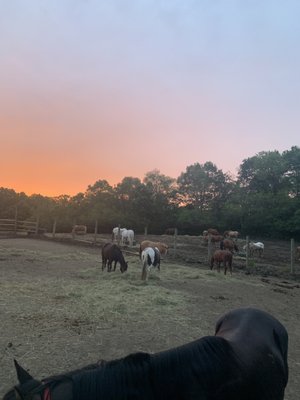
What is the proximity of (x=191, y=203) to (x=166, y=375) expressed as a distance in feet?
178

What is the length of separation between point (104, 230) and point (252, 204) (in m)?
17.6

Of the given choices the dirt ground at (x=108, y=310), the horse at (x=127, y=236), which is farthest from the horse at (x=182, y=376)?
the horse at (x=127, y=236)

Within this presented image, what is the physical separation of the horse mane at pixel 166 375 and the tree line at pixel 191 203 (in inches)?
1322

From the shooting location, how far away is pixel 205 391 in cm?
228

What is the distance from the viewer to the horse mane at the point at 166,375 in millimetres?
2061

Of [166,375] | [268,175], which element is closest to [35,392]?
[166,375]

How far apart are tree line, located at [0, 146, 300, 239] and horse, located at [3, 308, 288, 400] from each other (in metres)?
33.4

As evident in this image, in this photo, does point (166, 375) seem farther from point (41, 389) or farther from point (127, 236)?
point (127, 236)

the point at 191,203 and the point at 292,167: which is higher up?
the point at 292,167

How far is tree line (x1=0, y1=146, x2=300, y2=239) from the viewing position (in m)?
40.8

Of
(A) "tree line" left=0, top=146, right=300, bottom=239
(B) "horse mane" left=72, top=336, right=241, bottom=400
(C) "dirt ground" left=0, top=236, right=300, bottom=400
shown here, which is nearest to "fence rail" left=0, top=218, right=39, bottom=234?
(A) "tree line" left=0, top=146, right=300, bottom=239

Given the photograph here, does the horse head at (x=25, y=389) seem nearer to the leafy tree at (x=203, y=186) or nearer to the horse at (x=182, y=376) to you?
the horse at (x=182, y=376)

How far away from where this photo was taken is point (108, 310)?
23.7 feet

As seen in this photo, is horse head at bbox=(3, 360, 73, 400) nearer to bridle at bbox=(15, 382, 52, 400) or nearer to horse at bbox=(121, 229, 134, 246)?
bridle at bbox=(15, 382, 52, 400)
